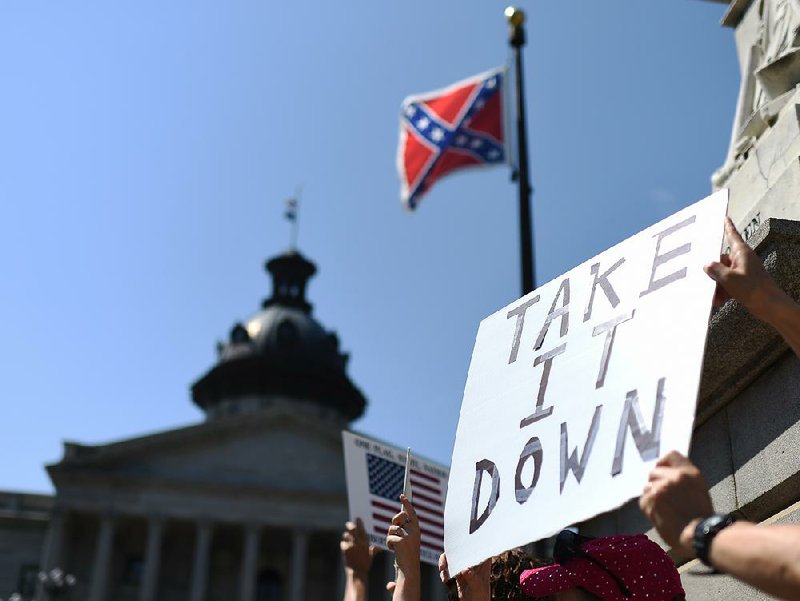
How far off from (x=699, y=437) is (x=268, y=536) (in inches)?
1815

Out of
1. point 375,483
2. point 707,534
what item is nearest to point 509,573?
point 707,534

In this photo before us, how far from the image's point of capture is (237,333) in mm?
61938

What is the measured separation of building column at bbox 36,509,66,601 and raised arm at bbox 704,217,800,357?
46.9 m

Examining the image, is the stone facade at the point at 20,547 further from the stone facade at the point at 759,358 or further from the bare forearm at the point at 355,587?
the stone facade at the point at 759,358

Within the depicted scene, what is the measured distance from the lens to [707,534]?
1642mm

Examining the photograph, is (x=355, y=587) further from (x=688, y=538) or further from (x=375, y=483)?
(x=688, y=538)

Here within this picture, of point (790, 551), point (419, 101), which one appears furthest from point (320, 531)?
point (790, 551)

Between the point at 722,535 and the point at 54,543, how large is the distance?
47.4m

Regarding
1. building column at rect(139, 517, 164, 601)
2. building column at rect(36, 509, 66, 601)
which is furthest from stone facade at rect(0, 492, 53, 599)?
building column at rect(139, 517, 164, 601)

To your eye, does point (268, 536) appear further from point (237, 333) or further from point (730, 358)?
point (730, 358)

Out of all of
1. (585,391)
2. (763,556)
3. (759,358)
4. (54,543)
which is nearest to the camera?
(763,556)

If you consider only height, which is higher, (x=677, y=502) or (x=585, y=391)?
(x=585, y=391)

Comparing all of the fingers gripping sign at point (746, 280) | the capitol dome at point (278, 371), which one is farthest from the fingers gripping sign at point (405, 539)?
the capitol dome at point (278, 371)

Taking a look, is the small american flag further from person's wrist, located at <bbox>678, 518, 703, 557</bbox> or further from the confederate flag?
the confederate flag
